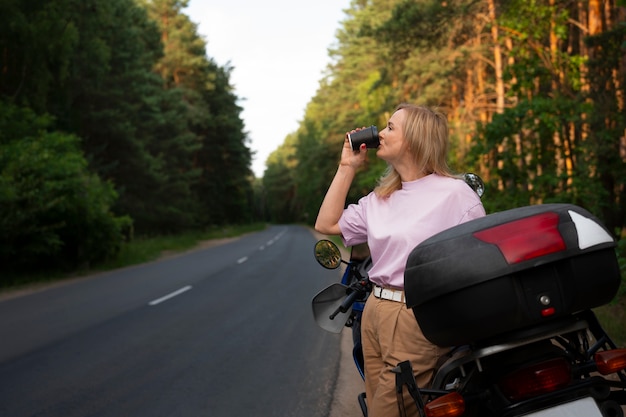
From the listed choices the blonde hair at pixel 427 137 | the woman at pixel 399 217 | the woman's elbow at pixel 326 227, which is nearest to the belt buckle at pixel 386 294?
the woman at pixel 399 217

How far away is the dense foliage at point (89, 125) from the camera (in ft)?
53.0

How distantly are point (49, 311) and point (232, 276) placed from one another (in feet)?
19.4

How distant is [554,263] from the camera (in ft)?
6.26

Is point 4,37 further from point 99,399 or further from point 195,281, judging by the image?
point 99,399

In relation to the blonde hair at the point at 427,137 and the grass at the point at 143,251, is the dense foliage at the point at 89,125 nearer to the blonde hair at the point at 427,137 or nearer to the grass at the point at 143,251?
the grass at the point at 143,251

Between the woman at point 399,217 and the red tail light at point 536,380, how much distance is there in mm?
269

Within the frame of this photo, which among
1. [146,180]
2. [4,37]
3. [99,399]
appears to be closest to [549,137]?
[99,399]

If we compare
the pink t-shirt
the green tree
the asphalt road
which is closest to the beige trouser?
the pink t-shirt

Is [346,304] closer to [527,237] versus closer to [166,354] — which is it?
[527,237]

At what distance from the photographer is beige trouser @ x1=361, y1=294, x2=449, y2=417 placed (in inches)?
86.6

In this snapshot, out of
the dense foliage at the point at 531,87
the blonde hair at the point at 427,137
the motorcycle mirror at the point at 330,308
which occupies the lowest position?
the motorcycle mirror at the point at 330,308

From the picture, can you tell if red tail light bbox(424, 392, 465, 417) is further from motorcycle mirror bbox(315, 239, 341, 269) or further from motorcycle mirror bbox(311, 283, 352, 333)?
motorcycle mirror bbox(315, 239, 341, 269)

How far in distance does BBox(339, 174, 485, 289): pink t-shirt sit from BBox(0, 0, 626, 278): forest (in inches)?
202

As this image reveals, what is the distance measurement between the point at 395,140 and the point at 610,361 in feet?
3.52
